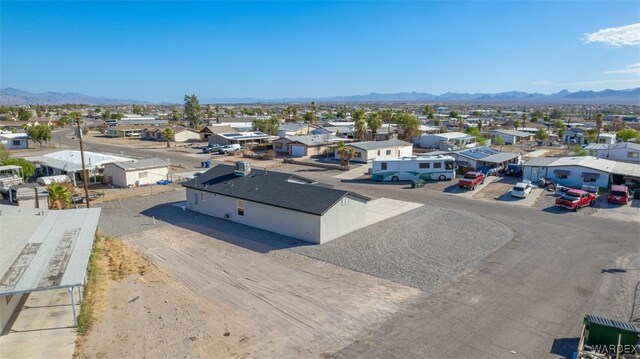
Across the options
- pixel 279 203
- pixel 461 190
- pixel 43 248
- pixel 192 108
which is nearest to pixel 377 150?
pixel 461 190

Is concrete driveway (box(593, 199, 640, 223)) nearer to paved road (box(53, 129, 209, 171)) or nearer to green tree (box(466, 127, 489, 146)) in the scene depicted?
green tree (box(466, 127, 489, 146))

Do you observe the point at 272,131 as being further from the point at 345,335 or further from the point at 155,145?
the point at 345,335

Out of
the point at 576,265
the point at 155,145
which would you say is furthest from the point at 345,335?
the point at 155,145

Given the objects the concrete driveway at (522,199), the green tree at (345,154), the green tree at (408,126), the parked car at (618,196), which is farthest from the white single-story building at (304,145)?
the parked car at (618,196)

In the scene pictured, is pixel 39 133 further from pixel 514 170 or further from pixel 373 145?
pixel 514 170

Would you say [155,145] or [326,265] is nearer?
[326,265]

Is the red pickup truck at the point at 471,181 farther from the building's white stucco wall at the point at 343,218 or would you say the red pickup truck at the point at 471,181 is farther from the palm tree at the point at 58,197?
the palm tree at the point at 58,197
